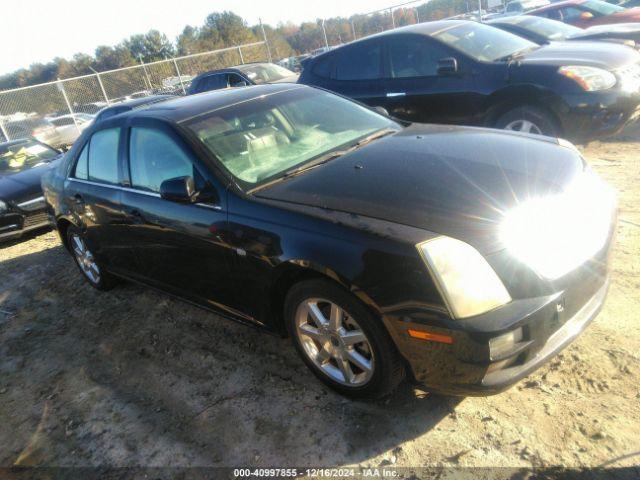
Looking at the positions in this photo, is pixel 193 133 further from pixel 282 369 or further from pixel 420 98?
pixel 420 98

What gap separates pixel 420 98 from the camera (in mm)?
5805

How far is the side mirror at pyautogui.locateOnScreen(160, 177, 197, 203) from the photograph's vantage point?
276cm

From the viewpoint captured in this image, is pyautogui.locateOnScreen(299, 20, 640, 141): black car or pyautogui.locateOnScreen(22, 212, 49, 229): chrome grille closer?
pyautogui.locateOnScreen(299, 20, 640, 141): black car

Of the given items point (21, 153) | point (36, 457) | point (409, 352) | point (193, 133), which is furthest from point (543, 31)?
point (21, 153)

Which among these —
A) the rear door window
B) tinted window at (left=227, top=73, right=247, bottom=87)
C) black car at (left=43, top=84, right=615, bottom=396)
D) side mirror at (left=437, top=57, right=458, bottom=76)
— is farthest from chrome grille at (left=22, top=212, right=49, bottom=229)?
side mirror at (left=437, top=57, right=458, bottom=76)

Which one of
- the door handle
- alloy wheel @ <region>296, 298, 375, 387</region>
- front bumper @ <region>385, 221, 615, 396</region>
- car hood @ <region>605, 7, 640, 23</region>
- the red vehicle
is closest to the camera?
front bumper @ <region>385, 221, 615, 396</region>

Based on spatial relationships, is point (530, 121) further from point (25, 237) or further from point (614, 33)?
point (25, 237)

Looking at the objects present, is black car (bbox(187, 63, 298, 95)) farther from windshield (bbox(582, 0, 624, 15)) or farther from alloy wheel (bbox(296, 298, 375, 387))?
alloy wheel (bbox(296, 298, 375, 387))

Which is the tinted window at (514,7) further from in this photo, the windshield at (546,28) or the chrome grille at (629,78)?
the chrome grille at (629,78)

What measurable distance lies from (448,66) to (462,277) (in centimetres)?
411

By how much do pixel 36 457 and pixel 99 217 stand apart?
1.86 metres

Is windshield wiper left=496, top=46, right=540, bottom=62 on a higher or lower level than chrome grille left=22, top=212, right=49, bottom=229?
higher

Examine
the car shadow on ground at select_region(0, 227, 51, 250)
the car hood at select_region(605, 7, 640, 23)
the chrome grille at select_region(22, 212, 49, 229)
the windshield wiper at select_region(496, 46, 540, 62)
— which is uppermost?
the windshield wiper at select_region(496, 46, 540, 62)

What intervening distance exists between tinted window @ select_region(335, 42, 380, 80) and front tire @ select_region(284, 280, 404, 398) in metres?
4.52
